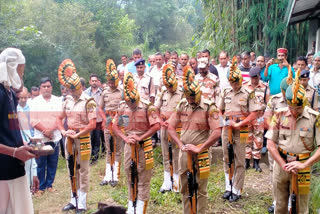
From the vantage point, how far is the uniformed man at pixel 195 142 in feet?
12.9

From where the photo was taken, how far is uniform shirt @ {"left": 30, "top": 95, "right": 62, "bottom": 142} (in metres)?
5.48

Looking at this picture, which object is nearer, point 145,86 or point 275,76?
point 145,86

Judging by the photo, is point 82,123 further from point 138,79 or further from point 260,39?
point 260,39

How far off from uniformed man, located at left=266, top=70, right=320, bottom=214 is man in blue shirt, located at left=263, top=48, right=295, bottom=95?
3409 mm

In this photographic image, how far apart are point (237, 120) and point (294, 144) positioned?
1.69m

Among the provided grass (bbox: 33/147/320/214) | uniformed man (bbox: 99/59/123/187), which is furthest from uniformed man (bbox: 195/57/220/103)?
grass (bbox: 33/147/320/214)

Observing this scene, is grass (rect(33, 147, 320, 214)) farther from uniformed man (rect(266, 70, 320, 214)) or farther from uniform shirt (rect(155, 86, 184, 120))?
uniform shirt (rect(155, 86, 184, 120))

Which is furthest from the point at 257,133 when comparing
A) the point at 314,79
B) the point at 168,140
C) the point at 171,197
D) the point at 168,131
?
the point at 168,131

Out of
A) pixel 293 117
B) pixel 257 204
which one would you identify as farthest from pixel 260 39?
pixel 293 117

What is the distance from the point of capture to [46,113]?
5.73m

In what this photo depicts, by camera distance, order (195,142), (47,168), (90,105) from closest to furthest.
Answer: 1. (195,142)
2. (90,105)
3. (47,168)

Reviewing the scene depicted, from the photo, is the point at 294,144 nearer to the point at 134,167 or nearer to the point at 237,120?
the point at 237,120

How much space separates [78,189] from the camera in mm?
4992

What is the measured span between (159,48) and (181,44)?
3100 mm
